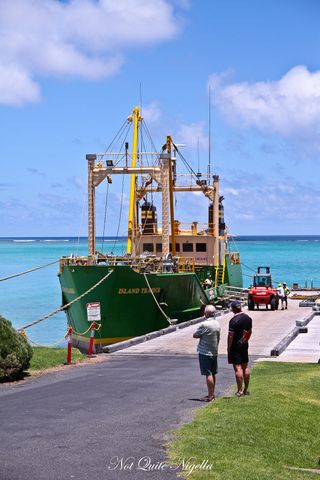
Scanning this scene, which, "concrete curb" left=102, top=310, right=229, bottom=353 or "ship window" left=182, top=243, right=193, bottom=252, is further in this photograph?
"ship window" left=182, top=243, right=193, bottom=252

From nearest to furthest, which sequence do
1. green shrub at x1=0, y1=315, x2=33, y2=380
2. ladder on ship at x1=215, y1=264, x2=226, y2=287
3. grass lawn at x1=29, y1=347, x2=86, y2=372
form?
green shrub at x1=0, y1=315, x2=33, y2=380 < grass lawn at x1=29, y1=347, x2=86, y2=372 < ladder on ship at x1=215, y1=264, x2=226, y2=287

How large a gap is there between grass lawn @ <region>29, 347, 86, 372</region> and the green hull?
8.23m

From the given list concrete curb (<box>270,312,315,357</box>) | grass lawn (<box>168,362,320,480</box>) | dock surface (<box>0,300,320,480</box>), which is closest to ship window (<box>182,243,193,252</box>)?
concrete curb (<box>270,312,315,357</box>)

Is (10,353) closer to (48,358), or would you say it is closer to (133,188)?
(48,358)

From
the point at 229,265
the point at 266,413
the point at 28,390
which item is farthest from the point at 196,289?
the point at 266,413

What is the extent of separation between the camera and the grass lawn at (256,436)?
9.11 metres

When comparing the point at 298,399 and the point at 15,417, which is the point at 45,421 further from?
the point at 298,399

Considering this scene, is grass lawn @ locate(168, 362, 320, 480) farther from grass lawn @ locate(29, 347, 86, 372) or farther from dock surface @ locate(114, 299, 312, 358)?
dock surface @ locate(114, 299, 312, 358)

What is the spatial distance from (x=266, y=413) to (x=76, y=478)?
4225 millimetres

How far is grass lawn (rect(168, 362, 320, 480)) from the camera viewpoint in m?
9.11

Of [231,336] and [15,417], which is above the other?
[231,336]

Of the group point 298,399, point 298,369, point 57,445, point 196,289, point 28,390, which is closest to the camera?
point 57,445

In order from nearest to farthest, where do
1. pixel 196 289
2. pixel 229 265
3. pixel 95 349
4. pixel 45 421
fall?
pixel 45 421, pixel 95 349, pixel 196 289, pixel 229 265

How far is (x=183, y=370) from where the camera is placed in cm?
1847
